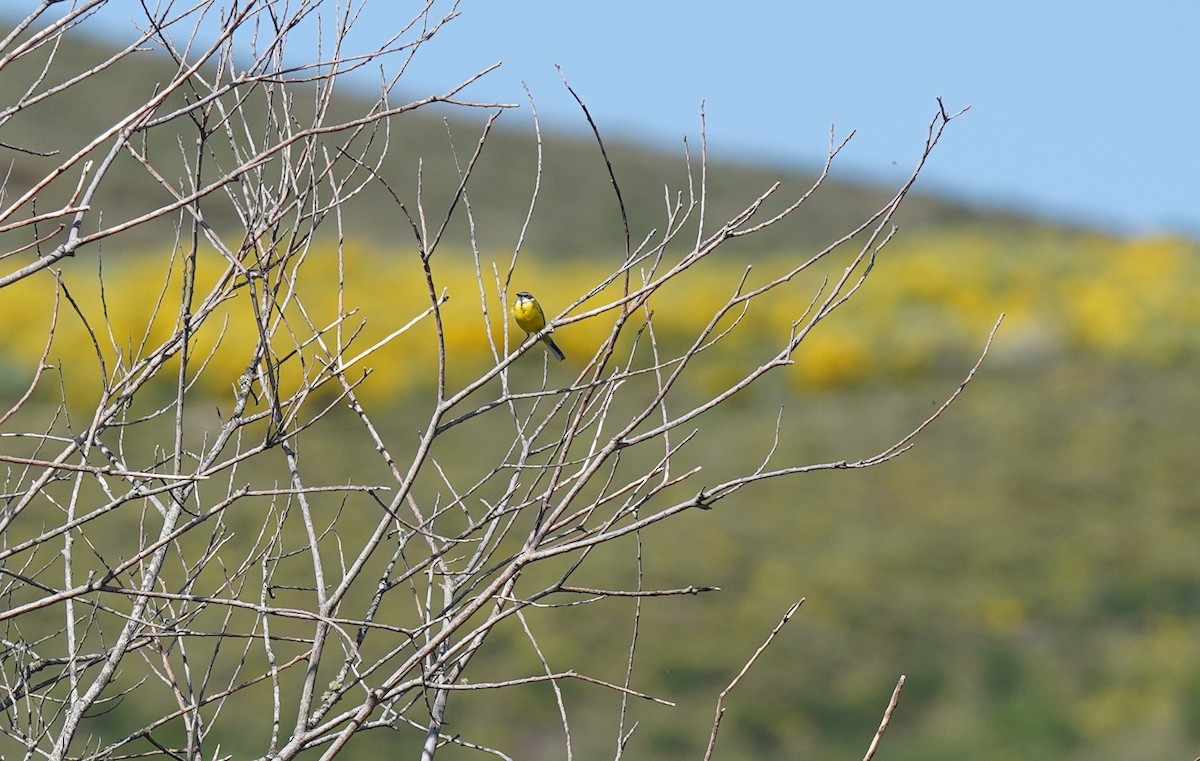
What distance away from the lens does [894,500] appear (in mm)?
12523

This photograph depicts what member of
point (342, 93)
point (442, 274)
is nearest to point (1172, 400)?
point (442, 274)

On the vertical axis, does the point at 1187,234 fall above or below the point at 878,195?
above

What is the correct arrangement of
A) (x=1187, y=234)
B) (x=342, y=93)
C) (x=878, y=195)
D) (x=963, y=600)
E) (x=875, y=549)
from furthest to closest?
(x=342, y=93)
(x=878, y=195)
(x=1187, y=234)
(x=875, y=549)
(x=963, y=600)

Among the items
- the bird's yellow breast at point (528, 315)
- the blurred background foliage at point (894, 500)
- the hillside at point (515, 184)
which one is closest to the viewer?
the bird's yellow breast at point (528, 315)

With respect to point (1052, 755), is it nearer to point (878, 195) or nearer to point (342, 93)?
point (878, 195)

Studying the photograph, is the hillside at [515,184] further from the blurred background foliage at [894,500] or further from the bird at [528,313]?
→ the bird at [528,313]

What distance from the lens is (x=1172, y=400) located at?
1391 cm

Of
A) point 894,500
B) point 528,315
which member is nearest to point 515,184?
point 894,500

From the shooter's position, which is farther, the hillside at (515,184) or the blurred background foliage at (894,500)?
the hillside at (515,184)

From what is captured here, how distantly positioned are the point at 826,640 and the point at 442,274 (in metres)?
9.26

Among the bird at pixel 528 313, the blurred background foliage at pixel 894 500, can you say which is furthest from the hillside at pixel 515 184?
the bird at pixel 528 313

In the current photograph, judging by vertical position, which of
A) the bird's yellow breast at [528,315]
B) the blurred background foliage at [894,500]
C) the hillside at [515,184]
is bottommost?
the hillside at [515,184]

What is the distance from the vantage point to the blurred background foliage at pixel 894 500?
31.5 feet

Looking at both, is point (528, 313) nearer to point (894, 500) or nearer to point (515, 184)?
point (894, 500)
